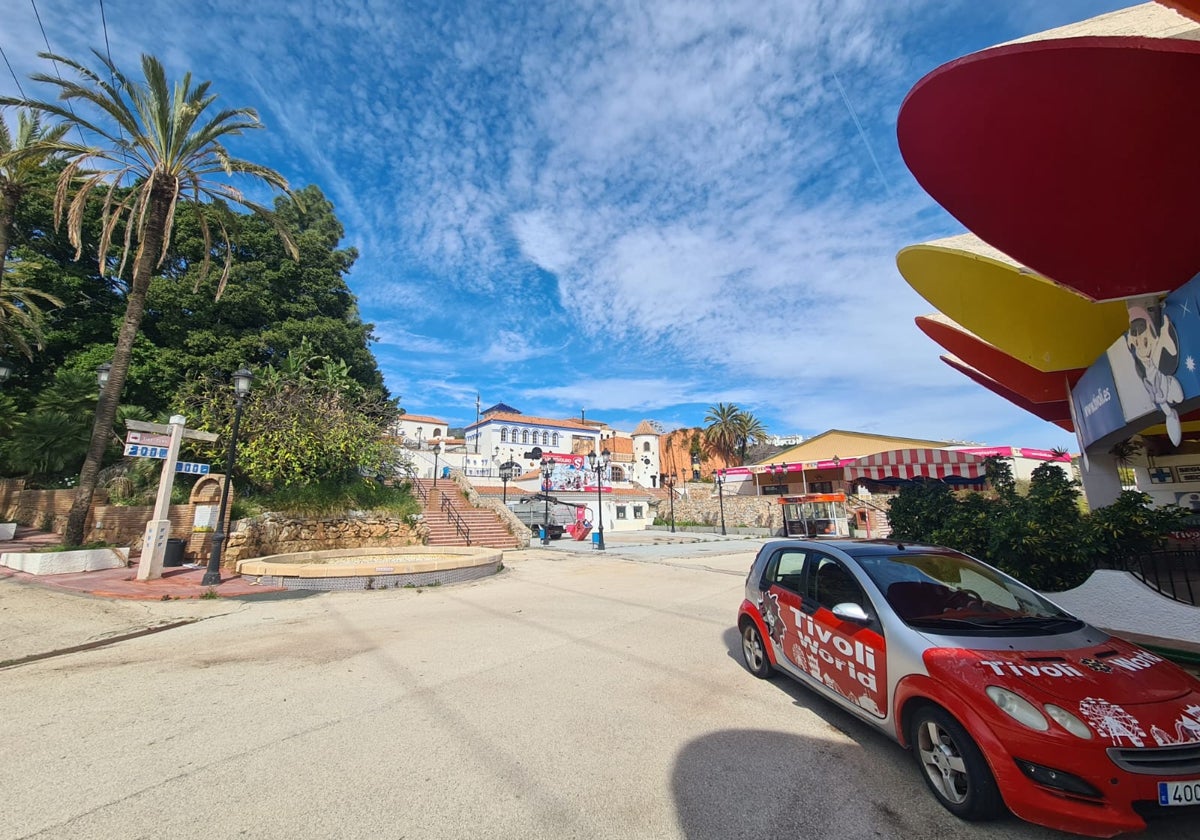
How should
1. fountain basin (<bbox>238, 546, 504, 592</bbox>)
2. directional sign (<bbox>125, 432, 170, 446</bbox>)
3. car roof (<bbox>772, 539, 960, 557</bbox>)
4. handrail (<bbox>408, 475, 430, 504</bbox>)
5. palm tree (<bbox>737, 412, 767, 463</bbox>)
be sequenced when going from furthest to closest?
palm tree (<bbox>737, 412, 767, 463</bbox>) → handrail (<bbox>408, 475, 430, 504</bbox>) → fountain basin (<bbox>238, 546, 504, 592</bbox>) → directional sign (<bbox>125, 432, 170, 446</bbox>) → car roof (<bbox>772, 539, 960, 557</bbox>)

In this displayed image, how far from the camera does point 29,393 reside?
72.3 feet

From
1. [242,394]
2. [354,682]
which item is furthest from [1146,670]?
[242,394]

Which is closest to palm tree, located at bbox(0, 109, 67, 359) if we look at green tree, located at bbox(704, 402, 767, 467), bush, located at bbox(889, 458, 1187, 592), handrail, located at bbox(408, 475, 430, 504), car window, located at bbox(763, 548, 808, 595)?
handrail, located at bbox(408, 475, 430, 504)

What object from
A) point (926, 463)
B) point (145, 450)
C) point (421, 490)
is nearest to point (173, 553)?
point (145, 450)

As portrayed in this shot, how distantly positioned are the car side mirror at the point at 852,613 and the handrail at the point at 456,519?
68.4ft

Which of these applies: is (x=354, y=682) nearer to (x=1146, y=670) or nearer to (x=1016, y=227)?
(x=1146, y=670)

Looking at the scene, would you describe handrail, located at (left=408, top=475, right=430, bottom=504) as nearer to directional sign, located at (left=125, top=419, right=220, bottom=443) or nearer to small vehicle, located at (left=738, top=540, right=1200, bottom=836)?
directional sign, located at (left=125, top=419, right=220, bottom=443)

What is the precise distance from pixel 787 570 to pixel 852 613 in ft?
4.78

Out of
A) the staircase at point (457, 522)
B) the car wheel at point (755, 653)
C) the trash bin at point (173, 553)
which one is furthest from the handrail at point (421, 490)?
the car wheel at point (755, 653)

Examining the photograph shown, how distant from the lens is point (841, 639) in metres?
4.04

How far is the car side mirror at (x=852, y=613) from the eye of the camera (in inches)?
146

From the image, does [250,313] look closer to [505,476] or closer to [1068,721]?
[505,476]

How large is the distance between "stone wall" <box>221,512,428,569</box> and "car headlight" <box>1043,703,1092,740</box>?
1684 centimetres

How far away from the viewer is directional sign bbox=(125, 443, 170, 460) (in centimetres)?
1148
